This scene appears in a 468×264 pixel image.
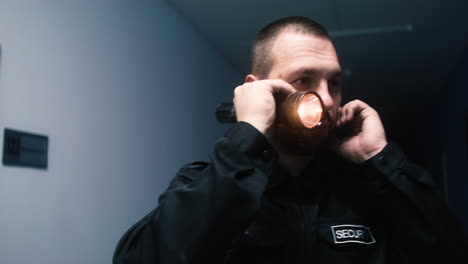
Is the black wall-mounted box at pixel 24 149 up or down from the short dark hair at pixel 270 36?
down

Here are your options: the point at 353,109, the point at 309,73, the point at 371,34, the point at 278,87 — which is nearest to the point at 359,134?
the point at 353,109

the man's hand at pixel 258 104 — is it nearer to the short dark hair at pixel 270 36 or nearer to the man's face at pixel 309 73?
the man's face at pixel 309 73

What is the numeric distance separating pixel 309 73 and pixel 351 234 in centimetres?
40

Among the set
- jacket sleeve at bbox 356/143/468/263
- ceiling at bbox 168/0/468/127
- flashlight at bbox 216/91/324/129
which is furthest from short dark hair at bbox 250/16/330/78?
ceiling at bbox 168/0/468/127

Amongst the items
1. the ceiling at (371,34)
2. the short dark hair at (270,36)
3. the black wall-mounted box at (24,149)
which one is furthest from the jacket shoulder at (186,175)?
the ceiling at (371,34)

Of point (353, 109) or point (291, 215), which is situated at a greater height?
point (353, 109)

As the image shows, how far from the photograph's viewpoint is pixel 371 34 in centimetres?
327

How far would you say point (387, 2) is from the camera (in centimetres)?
273

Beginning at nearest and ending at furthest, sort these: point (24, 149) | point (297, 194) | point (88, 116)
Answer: point (297, 194), point (24, 149), point (88, 116)

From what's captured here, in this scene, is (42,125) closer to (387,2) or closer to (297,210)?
(297,210)

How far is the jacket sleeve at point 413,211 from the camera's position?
1.02 meters

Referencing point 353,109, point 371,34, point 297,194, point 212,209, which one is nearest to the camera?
point 212,209

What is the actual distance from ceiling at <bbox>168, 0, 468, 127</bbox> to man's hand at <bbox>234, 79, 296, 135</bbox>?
190 cm

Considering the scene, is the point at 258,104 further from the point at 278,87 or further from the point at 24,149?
the point at 24,149
